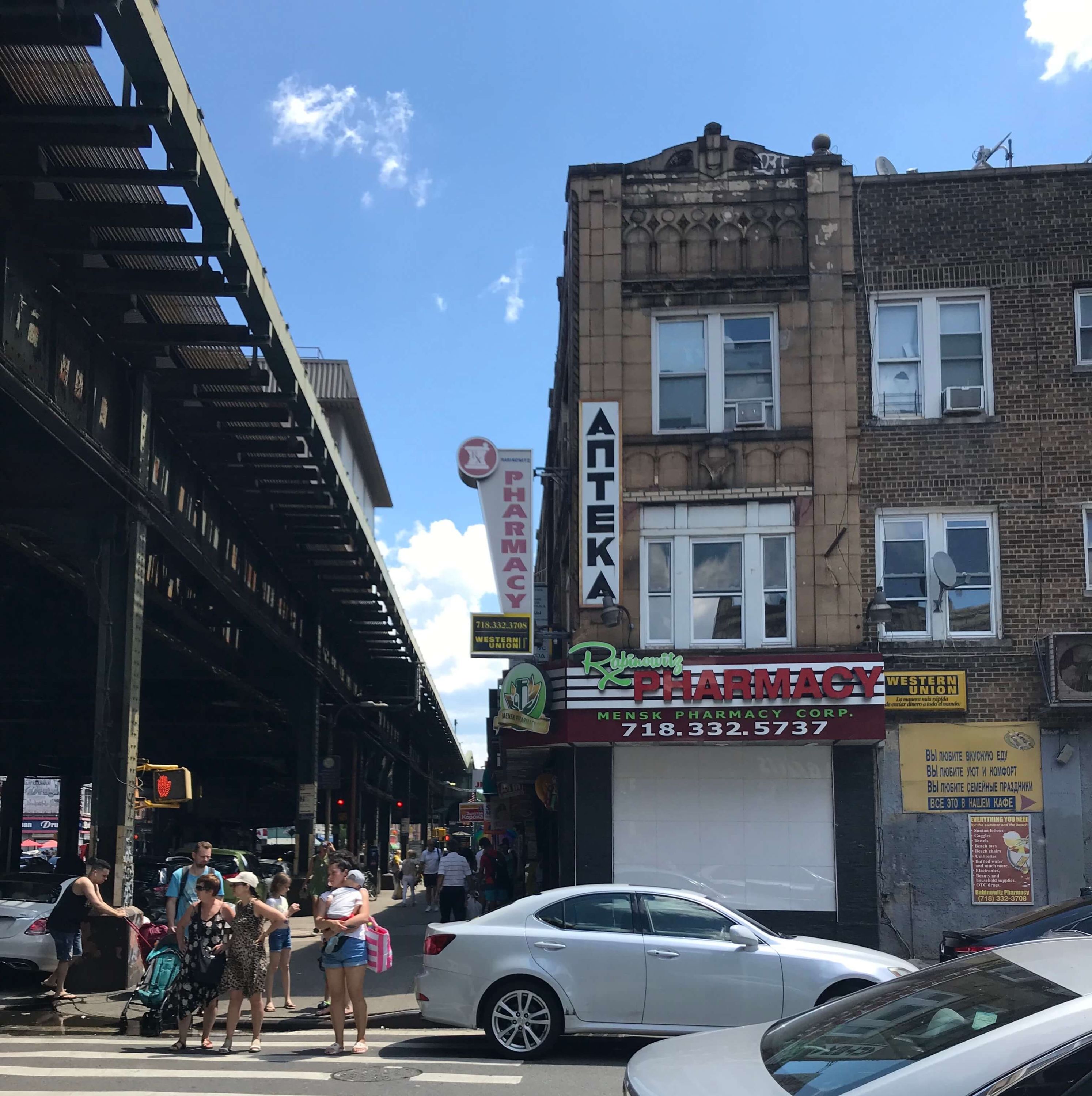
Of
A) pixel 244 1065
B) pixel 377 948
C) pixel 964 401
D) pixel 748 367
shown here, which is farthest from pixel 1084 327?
pixel 244 1065

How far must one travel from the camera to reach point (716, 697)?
17.9 metres

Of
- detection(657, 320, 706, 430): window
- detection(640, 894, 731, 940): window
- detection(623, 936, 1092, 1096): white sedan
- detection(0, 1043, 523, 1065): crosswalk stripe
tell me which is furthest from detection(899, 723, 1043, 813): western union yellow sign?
detection(623, 936, 1092, 1096): white sedan

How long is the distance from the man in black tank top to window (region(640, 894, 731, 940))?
260 inches

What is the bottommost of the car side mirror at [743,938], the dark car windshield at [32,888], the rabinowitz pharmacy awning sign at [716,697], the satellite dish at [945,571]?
the dark car windshield at [32,888]

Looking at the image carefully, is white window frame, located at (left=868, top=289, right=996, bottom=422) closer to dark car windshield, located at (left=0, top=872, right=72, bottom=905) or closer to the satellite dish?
the satellite dish

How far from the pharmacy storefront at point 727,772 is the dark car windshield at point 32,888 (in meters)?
6.32

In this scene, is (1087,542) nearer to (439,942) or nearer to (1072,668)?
(1072,668)

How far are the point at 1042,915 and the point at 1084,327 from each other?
32.0ft

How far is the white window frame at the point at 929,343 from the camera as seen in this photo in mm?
18828

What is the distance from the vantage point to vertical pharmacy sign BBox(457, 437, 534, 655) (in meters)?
20.1

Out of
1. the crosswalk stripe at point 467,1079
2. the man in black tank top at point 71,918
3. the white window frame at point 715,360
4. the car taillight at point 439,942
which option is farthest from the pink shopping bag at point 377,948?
the white window frame at point 715,360

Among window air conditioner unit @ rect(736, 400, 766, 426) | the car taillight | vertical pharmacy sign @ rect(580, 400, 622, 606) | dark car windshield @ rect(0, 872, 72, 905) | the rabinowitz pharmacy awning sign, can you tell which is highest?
window air conditioner unit @ rect(736, 400, 766, 426)

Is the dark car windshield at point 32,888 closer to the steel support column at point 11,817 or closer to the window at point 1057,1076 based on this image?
the window at point 1057,1076

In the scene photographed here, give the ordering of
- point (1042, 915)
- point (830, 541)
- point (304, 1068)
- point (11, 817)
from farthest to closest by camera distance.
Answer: point (11, 817), point (830, 541), point (1042, 915), point (304, 1068)
